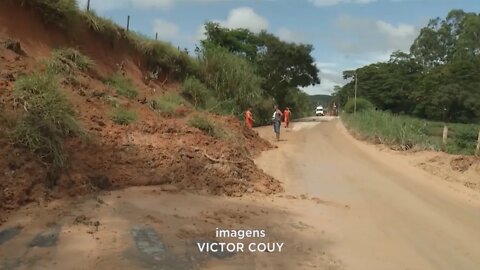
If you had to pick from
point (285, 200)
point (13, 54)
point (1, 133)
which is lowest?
point (285, 200)

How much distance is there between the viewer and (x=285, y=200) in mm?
10102

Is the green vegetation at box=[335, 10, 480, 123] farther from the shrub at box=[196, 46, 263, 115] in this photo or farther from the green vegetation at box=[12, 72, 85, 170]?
the green vegetation at box=[12, 72, 85, 170]

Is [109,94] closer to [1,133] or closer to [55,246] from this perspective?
[1,133]

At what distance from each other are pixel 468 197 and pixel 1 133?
8.99 metres

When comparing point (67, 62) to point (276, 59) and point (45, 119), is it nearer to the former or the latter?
point (45, 119)

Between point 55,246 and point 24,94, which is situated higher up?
point 24,94

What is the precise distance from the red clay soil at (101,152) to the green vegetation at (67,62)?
0.27 meters

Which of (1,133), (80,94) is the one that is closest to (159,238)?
(1,133)

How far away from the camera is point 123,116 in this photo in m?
11.8

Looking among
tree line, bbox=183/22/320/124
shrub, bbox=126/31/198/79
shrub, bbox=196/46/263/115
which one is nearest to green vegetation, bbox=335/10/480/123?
tree line, bbox=183/22/320/124

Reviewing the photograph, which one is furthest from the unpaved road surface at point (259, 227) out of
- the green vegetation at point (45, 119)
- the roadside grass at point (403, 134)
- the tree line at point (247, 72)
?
the tree line at point (247, 72)

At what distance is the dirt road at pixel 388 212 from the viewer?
6.98 m

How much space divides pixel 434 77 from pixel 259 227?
60050 mm

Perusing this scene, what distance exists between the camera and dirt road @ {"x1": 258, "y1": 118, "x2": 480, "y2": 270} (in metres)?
6.98
